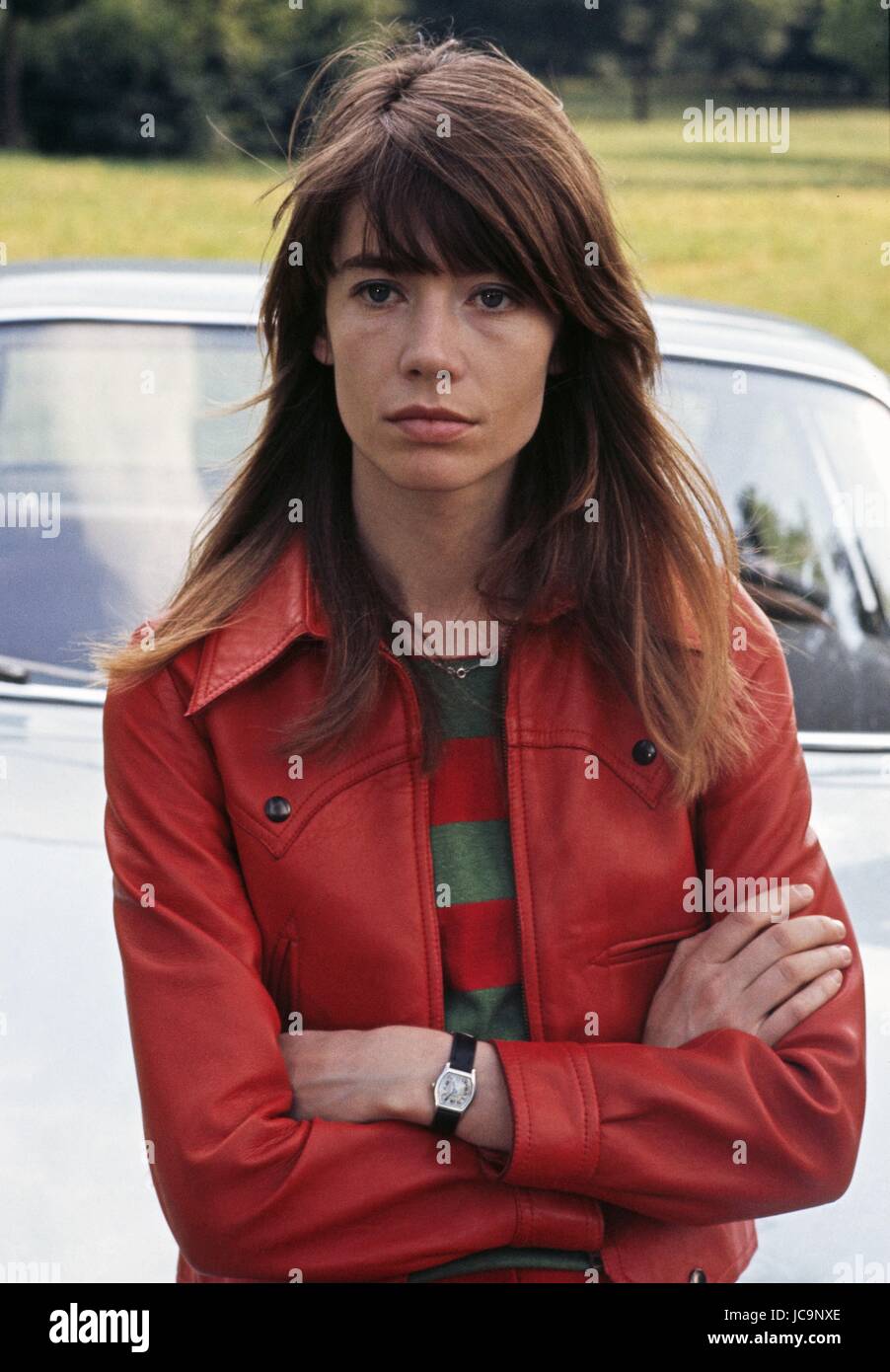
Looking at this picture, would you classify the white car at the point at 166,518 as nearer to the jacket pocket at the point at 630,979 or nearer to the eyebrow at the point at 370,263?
the jacket pocket at the point at 630,979

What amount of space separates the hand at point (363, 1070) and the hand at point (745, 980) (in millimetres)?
266

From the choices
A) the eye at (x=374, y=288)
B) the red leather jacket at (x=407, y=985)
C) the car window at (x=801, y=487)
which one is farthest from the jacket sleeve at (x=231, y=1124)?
the car window at (x=801, y=487)

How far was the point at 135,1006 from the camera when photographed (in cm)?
181

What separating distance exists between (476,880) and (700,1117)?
1.11 ft

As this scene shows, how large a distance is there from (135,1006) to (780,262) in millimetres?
19387

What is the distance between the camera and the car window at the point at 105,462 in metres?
3.29

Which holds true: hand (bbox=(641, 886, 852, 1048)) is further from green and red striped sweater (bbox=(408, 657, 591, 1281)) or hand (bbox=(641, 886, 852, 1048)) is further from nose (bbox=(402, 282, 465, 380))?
nose (bbox=(402, 282, 465, 380))

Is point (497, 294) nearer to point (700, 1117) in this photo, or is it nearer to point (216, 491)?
point (700, 1117)

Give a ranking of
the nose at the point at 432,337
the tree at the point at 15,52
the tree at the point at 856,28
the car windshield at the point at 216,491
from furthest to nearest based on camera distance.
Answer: the tree at the point at 15,52
the tree at the point at 856,28
the car windshield at the point at 216,491
the nose at the point at 432,337

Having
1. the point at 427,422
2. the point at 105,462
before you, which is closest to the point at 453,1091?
the point at 427,422

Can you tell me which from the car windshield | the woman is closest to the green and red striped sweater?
the woman

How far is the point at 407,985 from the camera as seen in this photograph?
5.97ft

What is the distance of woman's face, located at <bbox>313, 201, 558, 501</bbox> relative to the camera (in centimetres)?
177

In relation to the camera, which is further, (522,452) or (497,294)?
(522,452)
